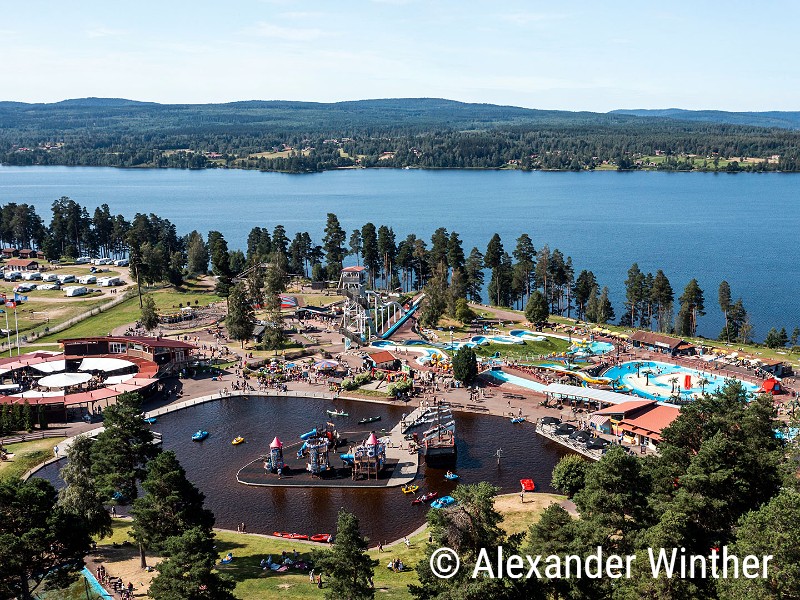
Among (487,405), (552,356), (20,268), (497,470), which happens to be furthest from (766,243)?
(20,268)

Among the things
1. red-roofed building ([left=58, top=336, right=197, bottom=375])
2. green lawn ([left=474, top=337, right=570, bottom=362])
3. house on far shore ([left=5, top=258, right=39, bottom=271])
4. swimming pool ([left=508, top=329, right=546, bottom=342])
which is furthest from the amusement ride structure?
house on far shore ([left=5, top=258, right=39, bottom=271])

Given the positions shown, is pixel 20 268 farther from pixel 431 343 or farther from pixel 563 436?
pixel 563 436

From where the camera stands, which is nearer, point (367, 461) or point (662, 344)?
point (367, 461)

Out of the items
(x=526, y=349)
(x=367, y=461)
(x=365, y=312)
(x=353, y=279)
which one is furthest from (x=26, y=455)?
Answer: (x=526, y=349)

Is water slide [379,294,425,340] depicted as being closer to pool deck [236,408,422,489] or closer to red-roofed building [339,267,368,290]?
red-roofed building [339,267,368,290]

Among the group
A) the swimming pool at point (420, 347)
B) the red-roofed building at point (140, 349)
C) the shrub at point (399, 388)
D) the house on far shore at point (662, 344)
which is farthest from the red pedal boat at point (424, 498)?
the house on far shore at point (662, 344)

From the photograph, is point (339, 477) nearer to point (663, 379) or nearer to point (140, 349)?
point (140, 349)
